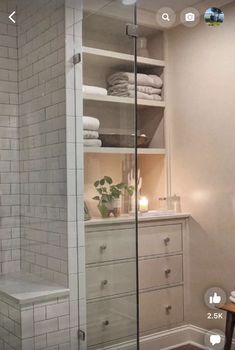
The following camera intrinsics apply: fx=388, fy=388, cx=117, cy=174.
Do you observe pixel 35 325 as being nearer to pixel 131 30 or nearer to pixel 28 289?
pixel 28 289

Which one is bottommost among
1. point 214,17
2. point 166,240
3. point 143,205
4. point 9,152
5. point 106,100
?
point 166,240

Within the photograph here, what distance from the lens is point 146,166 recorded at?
270 centimetres

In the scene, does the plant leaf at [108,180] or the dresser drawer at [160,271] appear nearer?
the plant leaf at [108,180]

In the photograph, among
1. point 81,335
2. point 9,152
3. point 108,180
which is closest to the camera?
point 81,335

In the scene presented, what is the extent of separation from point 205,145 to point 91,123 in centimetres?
80

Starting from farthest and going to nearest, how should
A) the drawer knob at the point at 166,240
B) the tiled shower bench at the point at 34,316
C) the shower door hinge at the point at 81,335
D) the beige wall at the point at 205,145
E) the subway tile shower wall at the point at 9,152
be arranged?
the drawer knob at the point at 166,240 < the beige wall at the point at 205,145 < the subway tile shower wall at the point at 9,152 < the shower door hinge at the point at 81,335 < the tiled shower bench at the point at 34,316

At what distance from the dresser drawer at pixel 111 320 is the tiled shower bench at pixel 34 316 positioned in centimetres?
15

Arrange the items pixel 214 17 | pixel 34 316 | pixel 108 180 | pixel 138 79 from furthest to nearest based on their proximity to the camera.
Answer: pixel 138 79 < pixel 214 17 < pixel 108 180 < pixel 34 316

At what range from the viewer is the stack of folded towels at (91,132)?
6.40 ft

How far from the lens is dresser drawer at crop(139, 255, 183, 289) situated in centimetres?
231

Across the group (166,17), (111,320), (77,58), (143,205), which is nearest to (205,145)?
(143,205)

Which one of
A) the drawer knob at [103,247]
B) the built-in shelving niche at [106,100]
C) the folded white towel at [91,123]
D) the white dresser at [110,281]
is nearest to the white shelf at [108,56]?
the built-in shelving niche at [106,100]

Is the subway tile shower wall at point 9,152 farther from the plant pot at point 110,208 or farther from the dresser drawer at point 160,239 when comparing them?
the dresser drawer at point 160,239

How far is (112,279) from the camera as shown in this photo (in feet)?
6.48
